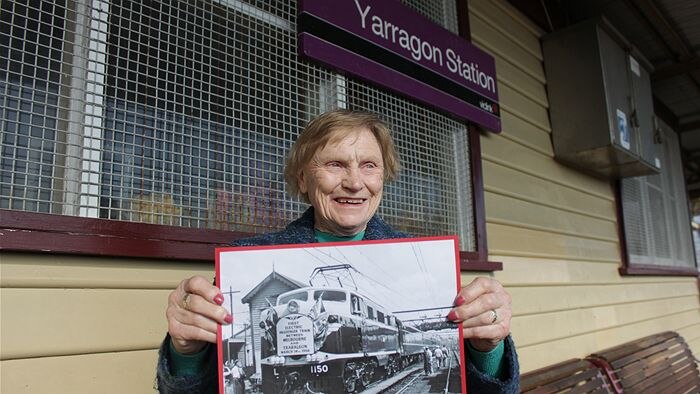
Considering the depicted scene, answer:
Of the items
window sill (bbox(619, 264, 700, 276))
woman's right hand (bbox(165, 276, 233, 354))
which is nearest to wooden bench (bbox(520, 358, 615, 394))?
window sill (bbox(619, 264, 700, 276))

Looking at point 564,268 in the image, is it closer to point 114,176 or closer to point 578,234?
point 578,234

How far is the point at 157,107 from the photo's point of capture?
60.1 inches

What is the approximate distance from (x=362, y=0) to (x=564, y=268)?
7.89 feet

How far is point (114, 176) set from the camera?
142cm

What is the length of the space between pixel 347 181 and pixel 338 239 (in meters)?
0.16

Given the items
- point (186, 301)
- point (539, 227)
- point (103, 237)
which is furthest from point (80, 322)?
point (539, 227)

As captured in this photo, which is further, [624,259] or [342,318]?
[624,259]

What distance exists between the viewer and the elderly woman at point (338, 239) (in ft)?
3.13

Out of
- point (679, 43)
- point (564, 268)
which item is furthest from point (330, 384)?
point (679, 43)

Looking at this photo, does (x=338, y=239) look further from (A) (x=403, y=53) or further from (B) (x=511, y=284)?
(B) (x=511, y=284)

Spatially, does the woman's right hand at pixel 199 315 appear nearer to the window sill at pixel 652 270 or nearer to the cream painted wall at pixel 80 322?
the cream painted wall at pixel 80 322

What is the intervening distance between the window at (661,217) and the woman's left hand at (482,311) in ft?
12.6

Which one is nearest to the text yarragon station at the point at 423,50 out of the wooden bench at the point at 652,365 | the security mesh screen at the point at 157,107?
the security mesh screen at the point at 157,107

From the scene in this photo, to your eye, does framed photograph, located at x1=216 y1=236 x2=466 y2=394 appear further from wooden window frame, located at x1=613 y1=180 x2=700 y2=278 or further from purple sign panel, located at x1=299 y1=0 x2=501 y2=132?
wooden window frame, located at x1=613 y1=180 x2=700 y2=278
